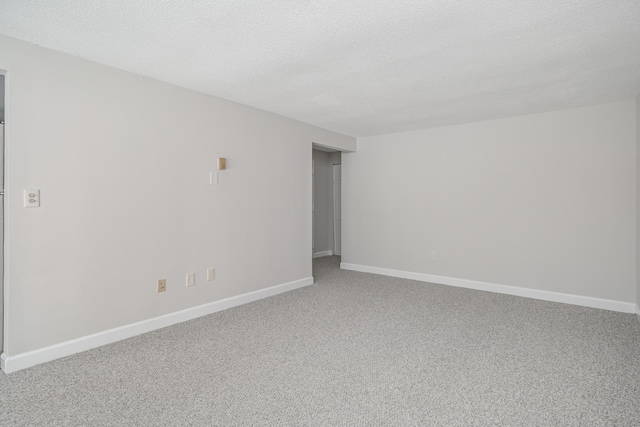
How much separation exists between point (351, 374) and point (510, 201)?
3.20 metres

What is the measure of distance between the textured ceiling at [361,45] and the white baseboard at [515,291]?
2.13 meters

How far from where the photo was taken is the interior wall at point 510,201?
3.65 m

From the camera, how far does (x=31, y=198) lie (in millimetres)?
2350

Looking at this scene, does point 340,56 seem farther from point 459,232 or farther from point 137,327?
point 459,232

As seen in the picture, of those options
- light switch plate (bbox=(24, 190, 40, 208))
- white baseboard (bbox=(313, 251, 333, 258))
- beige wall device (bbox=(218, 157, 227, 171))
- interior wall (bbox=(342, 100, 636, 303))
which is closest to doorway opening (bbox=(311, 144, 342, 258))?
white baseboard (bbox=(313, 251, 333, 258))

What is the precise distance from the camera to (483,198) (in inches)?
176

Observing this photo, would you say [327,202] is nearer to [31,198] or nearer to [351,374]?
[351,374]

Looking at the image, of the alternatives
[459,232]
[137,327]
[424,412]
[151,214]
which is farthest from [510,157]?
[137,327]

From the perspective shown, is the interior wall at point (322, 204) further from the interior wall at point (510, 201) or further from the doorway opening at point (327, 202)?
the interior wall at point (510, 201)

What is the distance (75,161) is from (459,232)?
4343 millimetres

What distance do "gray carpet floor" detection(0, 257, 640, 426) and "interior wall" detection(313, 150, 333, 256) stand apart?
3604 millimetres

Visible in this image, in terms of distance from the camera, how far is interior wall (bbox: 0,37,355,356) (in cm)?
234

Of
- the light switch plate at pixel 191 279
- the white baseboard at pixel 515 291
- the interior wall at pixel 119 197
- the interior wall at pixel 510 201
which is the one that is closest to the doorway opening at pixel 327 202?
the interior wall at pixel 510 201

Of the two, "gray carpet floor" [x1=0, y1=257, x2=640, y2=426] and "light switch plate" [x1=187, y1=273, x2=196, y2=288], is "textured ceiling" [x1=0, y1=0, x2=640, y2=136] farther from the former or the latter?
"gray carpet floor" [x1=0, y1=257, x2=640, y2=426]
